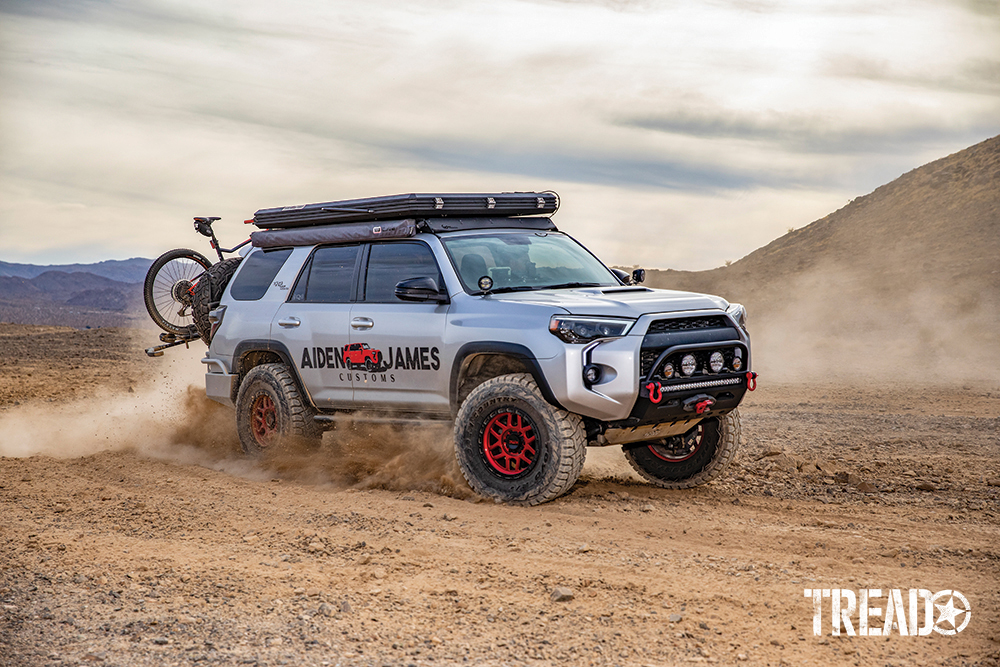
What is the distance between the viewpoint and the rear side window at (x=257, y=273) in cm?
998

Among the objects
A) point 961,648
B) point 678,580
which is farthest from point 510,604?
point 961,648

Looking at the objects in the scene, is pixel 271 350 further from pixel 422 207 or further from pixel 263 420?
pixel 422 207

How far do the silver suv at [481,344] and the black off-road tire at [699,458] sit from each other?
14 millimetres

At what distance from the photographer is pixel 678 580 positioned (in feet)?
19.2

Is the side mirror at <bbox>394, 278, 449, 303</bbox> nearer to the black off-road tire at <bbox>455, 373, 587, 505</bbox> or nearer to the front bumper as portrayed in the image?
the black off-road tire at <bbox>455, 373, 587, 505</bbox>

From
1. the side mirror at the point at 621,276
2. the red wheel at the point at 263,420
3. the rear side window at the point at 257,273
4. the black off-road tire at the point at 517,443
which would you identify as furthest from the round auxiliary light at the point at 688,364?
the rear side window at the point at 257,273

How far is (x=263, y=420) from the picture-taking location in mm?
9875

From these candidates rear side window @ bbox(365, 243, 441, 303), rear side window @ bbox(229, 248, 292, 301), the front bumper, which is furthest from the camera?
rear side window @ bbox(229, 248, 292, 301)

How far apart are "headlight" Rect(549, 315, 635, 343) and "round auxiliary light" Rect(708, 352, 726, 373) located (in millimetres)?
805

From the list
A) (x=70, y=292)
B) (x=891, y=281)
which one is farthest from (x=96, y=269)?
(x=891, y=281)

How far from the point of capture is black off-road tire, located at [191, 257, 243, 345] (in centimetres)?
1100

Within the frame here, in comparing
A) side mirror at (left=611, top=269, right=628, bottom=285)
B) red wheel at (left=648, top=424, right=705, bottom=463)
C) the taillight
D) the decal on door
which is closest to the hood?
the decal on door

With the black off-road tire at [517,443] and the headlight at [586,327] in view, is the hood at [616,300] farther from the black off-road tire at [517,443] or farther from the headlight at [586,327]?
the black off-road tire at [517,443]

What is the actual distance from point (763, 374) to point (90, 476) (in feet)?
67.6
